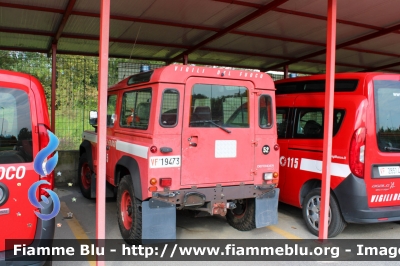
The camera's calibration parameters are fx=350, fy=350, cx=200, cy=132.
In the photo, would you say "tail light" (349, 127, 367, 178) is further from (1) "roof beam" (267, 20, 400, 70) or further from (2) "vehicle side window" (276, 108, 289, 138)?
(1) "roof beam" (267, 20, 400, 70)

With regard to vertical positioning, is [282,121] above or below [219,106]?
below

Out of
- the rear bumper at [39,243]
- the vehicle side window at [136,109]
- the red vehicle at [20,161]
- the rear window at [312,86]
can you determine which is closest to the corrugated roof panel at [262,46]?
the rear window at [312,86]

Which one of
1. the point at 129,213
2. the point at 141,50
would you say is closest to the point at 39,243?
the point at 129,213

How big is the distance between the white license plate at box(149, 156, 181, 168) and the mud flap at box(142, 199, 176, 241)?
42 cm

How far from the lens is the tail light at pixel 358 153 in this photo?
4.52m

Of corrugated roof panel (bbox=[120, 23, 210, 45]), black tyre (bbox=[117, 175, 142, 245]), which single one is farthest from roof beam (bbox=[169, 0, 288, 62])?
black tyre (bbox=[117, 175, 142, 245])

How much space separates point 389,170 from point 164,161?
2.98m

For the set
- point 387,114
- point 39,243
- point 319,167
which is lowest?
point 39,243

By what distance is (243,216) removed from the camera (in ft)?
17.0

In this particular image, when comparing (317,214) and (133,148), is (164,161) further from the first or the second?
(317,214)

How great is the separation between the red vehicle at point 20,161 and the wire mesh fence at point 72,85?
5907 mm

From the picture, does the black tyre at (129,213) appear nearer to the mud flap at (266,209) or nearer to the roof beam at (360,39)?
the mud flap at (266,209)

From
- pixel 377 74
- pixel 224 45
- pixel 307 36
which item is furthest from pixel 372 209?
pixel 224 45

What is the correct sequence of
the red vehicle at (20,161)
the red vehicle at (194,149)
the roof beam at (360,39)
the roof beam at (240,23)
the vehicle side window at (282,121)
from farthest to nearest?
1. the roof beam at (360,39)
2. the roof beam at (240,23)
3. the vehicle side window at (282,121)
4. the red vehicle at (194,149)
5. the red vehicle at (20,161)
